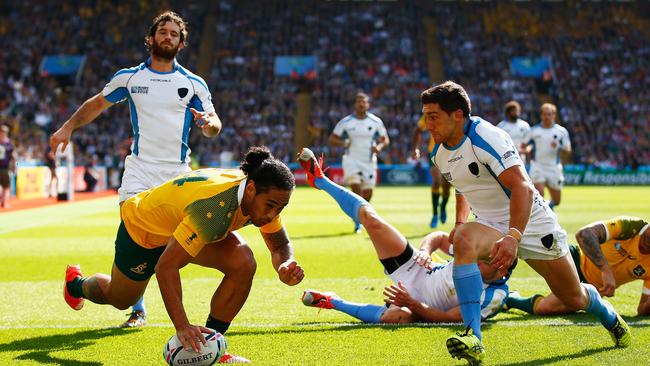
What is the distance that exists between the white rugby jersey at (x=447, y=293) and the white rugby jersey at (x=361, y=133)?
885cm

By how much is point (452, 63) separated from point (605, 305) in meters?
39.2

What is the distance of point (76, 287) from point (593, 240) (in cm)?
408

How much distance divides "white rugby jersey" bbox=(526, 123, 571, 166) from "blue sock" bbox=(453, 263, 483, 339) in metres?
11.1

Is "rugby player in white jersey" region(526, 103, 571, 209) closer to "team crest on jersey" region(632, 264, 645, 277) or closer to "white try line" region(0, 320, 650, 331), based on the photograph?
"team crest on jersey" region(632, 264, 645, 277)

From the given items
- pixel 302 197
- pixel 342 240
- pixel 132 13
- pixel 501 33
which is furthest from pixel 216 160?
pixel 342 240

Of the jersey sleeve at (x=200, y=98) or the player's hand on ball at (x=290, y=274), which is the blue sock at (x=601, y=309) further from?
the jersey sleeve at (x=200, y=98)

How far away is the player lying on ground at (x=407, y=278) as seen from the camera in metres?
6.11

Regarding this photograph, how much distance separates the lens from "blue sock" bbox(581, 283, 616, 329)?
5.34m

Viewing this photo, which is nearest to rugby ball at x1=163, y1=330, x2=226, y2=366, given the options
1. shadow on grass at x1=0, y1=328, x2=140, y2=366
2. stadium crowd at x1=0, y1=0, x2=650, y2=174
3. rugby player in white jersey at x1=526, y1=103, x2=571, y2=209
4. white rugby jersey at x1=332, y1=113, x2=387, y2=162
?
shadow on grass at x1=0, y1=328, x2=140, y2=366

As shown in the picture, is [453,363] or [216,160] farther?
[216,160]

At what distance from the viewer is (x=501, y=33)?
46.0 meters

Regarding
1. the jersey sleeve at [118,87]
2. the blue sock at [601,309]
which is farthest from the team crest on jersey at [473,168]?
the jersey sleeve at [118,87]

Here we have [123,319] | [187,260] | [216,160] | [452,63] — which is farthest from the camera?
[452,63]

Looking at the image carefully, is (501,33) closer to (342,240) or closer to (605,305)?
(342,240)
